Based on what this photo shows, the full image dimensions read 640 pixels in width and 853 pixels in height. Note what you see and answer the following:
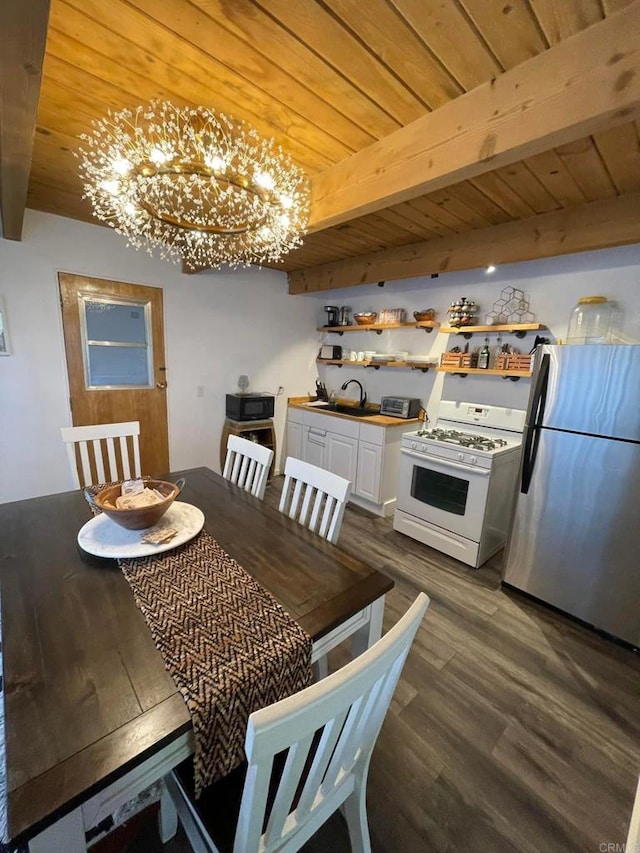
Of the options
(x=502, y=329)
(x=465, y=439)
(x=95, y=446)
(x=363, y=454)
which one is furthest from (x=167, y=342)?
(x=502, y=329)

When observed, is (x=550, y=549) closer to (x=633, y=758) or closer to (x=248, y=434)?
(x=633, y=758)

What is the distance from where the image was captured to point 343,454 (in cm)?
350

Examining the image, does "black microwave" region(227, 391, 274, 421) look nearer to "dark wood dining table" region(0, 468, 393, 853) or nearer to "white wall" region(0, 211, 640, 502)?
"white wall" region(0, 211, 640, 502)

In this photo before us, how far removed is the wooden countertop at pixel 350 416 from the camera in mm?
3165

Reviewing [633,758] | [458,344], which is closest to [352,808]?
[633,758]

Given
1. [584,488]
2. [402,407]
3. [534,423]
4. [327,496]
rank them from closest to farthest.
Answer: [327,496]
[584,488]
[534,423]
[402,407]

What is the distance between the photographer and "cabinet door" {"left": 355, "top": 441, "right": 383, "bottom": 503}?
3.17 m

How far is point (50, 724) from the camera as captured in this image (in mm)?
660

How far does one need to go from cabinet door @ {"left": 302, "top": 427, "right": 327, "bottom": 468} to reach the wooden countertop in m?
0.23

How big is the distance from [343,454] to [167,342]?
1981 millimetres

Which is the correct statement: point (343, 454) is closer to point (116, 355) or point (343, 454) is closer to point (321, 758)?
point (116, 355)

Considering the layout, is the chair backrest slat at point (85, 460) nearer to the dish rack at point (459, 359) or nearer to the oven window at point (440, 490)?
the oven window at point (440, 490)

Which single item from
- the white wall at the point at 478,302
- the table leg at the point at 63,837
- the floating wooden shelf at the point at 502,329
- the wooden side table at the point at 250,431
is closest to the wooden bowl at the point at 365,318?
the white wall at the point at 478,302

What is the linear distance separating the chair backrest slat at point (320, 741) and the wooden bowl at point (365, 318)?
3.30 meters
